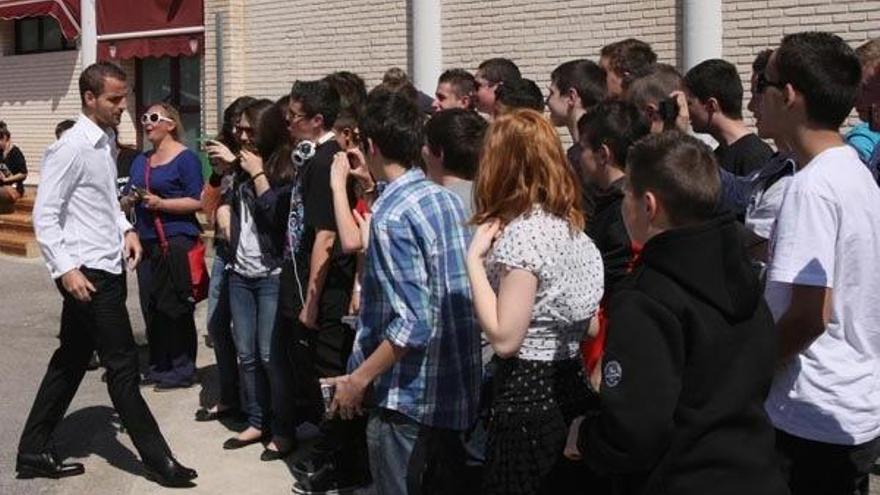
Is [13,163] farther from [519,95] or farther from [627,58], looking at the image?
[627,58]

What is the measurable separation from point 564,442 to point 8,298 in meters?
8.95

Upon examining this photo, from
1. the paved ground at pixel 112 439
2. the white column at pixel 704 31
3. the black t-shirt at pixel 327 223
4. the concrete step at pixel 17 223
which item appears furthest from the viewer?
the concrete step at pixel 17 223

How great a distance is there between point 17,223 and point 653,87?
1213 centimetres

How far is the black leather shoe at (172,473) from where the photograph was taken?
16.8 feet

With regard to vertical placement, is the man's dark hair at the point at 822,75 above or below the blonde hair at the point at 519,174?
above

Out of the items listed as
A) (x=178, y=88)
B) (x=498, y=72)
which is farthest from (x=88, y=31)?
(x=498, y=72)

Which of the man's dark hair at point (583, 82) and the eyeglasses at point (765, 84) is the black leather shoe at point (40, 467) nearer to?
the man's dark hair at point (583, 82)

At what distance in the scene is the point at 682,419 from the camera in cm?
256

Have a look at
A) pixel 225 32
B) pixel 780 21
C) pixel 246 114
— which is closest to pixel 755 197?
pixel 246 114

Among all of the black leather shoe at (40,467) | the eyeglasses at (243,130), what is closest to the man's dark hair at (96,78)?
the eyeglasses at (243,130)

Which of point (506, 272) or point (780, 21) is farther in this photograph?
point (780, 21)

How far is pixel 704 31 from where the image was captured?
30.0ft

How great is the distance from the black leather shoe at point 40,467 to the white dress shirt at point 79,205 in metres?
0.99

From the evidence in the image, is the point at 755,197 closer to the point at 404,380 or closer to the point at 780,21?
the point at 404,380
